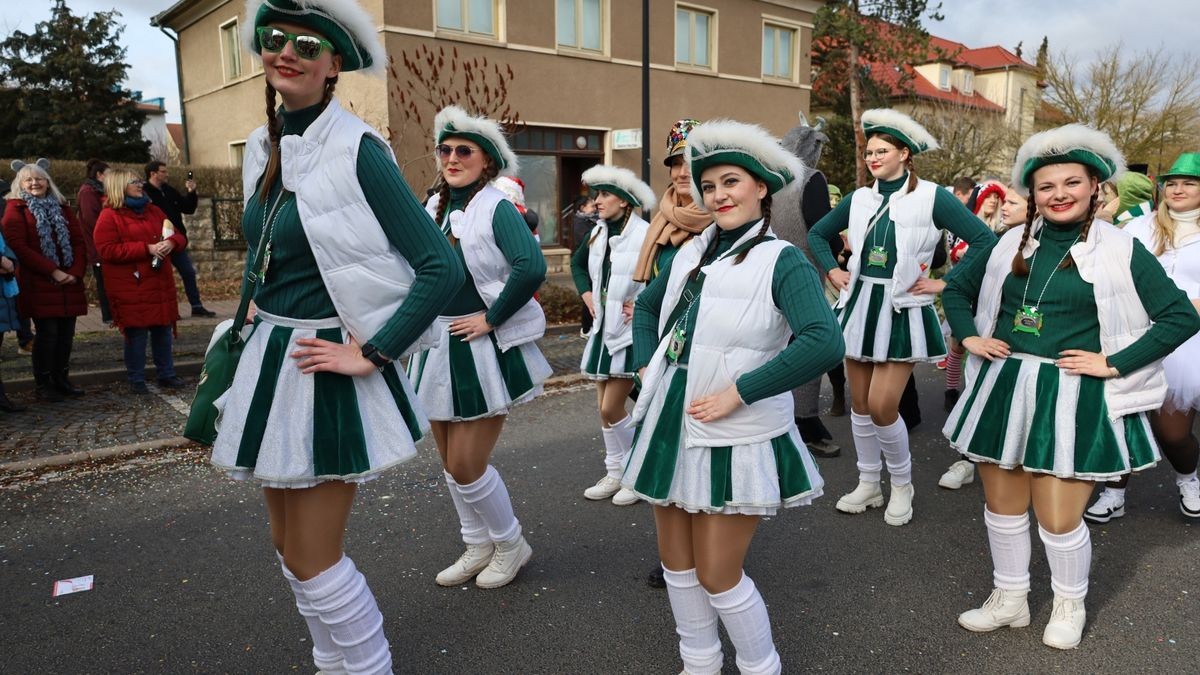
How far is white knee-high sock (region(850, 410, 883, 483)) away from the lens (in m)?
4.72

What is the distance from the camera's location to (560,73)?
58.7 ft

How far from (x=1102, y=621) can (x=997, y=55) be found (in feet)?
188

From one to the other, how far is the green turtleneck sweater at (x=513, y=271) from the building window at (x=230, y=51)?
62.5 feet

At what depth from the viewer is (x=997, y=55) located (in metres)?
52.6

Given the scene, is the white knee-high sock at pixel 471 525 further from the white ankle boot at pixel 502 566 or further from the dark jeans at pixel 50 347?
the dark jeans at pixel 50 347

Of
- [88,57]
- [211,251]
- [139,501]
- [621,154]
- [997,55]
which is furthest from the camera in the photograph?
[997,55]

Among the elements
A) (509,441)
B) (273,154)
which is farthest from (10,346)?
(273,154)

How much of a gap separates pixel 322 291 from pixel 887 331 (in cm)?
308

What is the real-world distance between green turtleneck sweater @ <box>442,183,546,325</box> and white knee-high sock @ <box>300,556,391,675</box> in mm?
1283

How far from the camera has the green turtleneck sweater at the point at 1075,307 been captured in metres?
3.03

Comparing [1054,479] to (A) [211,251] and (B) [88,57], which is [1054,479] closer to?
(A) [211,251]

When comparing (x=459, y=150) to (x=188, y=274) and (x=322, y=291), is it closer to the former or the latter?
(x=322, y=291)

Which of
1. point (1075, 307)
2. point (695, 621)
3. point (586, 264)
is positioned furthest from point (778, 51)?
point (695, 621)

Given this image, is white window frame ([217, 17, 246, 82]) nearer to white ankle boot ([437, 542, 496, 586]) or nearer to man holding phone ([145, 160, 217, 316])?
man holding phone ([145, 160, 217, 316])
